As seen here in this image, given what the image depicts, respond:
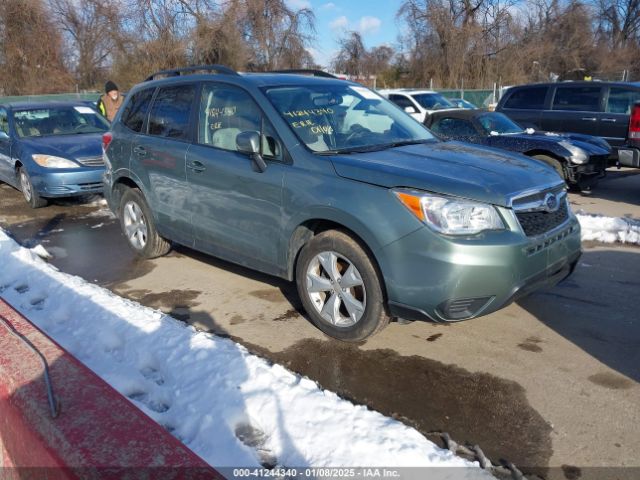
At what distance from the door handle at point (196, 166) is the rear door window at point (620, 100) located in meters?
8.78

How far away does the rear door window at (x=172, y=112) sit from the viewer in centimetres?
511

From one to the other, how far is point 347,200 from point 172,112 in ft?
7.94

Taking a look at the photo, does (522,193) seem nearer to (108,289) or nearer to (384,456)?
(384,456)

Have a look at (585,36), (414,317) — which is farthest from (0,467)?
(585,36)

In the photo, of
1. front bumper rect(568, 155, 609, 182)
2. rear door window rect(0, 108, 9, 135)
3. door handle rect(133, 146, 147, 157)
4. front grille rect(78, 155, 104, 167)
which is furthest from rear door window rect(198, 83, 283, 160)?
rear door window rect(0, 108, 9, 135)

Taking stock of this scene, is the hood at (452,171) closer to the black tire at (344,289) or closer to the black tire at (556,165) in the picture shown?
the black tire at (344,289)

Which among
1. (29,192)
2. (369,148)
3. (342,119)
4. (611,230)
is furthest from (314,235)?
(29,192)

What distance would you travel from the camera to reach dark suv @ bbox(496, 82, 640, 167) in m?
10.5

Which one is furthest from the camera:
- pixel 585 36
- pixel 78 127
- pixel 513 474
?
pixel 585 36

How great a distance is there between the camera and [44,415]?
243 centimetres

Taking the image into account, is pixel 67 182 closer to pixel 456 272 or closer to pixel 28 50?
pixel 456 272

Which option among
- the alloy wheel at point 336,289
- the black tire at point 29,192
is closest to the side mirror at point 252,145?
the alloy wheel at point 336,289

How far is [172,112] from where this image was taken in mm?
5324

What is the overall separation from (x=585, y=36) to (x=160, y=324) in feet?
156
